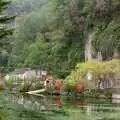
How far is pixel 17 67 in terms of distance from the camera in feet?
345

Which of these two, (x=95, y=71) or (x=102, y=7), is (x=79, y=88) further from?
(x=102, y=7)

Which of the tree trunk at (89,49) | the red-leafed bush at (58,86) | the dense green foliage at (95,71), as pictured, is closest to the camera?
the dense green foliage at (95,71)

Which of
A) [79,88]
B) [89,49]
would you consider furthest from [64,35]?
[79,88]

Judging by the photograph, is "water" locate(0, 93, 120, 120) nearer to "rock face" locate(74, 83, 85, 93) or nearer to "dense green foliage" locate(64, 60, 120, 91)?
"rock face" locate(74, 83, 85, 93)

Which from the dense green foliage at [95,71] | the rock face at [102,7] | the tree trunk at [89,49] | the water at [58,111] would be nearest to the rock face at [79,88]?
the dense green foliage at [95,71]

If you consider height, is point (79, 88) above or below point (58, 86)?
below

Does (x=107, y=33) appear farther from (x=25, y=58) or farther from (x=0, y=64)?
(x=0, y=64)

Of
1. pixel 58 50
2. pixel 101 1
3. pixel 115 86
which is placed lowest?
pixel 115 86

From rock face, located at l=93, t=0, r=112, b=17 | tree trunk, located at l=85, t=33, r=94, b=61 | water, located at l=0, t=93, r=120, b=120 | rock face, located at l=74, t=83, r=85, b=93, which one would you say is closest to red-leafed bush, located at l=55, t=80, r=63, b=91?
rock face, located at l=74, t=83, r=85, b=93

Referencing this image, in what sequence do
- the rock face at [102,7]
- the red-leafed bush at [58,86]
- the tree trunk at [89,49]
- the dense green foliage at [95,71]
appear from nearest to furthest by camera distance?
the dense green foliage at [95,71] < the red-leafed bush at [58,86] < the rock face at [102,7] < the tree trunk at [89,49]

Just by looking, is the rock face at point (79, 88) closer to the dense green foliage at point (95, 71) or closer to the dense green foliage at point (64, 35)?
the dense green foliage at point (95, 71)

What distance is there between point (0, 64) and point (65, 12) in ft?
91.3

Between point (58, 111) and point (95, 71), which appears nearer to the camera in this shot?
point (58, 111)

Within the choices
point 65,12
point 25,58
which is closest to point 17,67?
point 25,58
